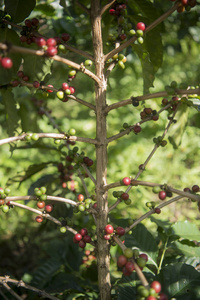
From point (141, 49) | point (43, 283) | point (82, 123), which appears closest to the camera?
point (141, 49)

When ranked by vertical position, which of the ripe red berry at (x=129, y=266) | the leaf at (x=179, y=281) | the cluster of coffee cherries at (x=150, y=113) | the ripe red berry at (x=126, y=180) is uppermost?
the cluster of coffee cherries at (x=150, y=113)

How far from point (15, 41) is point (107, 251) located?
3.78 feet

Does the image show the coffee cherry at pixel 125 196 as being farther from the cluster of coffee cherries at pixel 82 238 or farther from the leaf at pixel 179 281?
the leaf at pixel 179 281

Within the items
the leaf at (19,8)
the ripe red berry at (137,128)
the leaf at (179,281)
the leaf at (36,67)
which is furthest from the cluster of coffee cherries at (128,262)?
the leaf at (19,8)

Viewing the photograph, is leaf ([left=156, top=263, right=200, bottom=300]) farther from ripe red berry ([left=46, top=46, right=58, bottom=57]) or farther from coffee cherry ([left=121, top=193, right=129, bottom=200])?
ripe red berry ([left=46, top=46, right=58, bottom=57])

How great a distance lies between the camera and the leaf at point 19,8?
1.33 m

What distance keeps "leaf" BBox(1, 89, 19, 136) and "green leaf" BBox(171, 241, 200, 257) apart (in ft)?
4.10

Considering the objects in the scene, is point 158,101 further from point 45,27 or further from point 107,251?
point 107,251

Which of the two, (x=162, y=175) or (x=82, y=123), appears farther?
(x=82, y=123)

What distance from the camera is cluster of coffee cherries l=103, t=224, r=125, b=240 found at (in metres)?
1.26

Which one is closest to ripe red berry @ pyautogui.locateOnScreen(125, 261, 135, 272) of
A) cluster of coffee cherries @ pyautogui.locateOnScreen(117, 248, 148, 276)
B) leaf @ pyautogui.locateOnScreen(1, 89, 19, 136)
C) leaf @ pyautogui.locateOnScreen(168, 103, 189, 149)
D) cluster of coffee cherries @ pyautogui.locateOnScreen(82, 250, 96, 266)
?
cluster of coffee cherries @ pyautogui.locateOnScreen(117, 248, 148, 276)

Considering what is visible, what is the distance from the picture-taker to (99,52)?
52.4 inches

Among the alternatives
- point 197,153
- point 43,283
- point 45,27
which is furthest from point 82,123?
point 43,283

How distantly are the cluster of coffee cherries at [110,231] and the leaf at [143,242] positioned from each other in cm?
38
